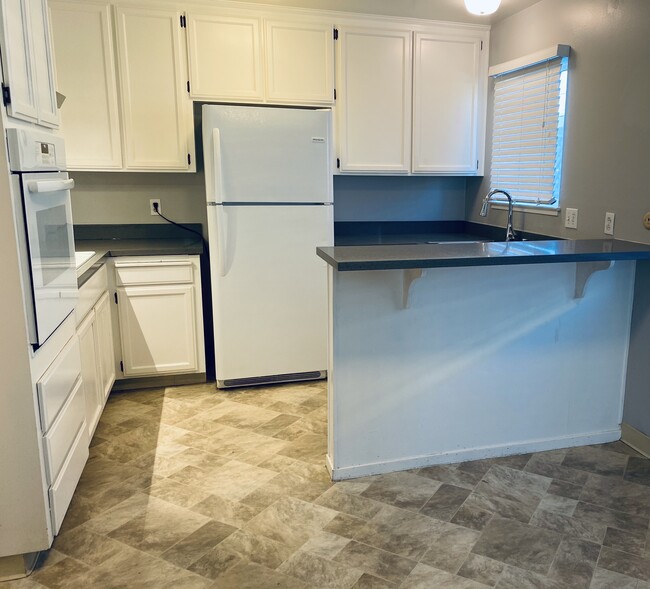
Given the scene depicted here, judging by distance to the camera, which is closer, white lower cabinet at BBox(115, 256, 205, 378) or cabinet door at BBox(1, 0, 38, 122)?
cabinet door at BBox(1, 0, 38, 122)

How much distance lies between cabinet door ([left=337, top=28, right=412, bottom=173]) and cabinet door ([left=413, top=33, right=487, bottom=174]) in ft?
0.30

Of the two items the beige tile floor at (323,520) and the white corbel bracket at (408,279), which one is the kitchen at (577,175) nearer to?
the beige tile floor at (323,520)

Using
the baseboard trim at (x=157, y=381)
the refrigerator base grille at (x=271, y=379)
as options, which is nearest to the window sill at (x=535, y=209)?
the refrigerator base grille at (x=271, y=379)

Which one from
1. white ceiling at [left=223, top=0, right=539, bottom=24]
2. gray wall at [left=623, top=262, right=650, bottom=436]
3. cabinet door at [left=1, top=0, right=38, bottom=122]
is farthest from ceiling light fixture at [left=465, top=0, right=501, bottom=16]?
cabinet door at [left=1, top=0, right=38, bottom=122]

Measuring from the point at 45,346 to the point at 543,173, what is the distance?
2.70m

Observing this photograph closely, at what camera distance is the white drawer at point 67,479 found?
1810mm

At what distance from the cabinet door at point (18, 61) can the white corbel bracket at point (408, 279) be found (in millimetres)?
1427

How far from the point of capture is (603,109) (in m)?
2.62

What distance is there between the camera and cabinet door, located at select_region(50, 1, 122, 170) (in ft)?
10.1

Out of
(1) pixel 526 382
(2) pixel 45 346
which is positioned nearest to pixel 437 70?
(1) pixel 526 382

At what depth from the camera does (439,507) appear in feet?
6.94

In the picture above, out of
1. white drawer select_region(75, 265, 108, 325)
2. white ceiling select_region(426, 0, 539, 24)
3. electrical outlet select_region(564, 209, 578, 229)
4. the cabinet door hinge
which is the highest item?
white ceiling select_region(426, 0, 539, 24)

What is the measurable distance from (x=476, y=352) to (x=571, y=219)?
3.43ft

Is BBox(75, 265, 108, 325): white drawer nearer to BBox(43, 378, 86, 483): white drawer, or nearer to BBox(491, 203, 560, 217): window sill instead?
BBox(43, 378, 86, 483): white drawer
